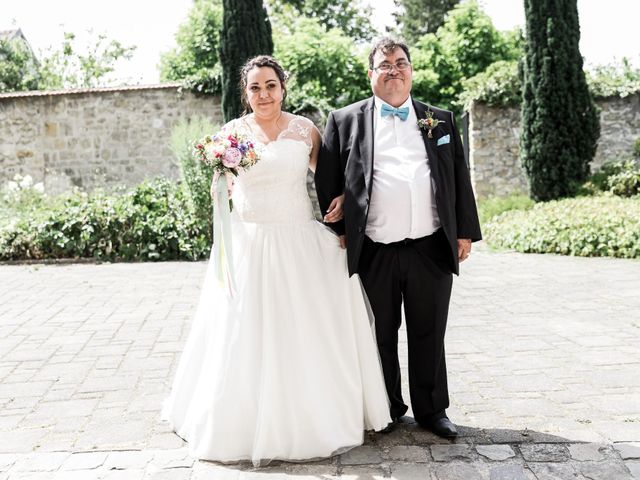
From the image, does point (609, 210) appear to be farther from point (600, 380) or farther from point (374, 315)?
point (374, 315)

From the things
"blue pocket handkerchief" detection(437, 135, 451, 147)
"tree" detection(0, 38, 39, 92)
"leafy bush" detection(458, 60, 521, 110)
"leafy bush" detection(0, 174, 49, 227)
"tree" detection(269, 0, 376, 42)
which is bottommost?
"leafy bush" detection(0, 174, 49, 227)

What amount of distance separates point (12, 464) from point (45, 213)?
9020 mm

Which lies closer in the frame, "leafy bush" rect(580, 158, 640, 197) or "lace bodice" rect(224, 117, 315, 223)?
"lace bodice" rect(224, 117, 315, 223)

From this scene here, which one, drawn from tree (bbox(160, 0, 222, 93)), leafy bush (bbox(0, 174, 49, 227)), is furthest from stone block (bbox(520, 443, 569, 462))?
tree (bbox(160, 0, 222, 93))

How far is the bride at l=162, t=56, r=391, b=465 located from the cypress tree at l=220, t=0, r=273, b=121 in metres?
10.2

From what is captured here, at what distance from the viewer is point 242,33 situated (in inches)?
523

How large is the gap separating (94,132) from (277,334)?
524 inches

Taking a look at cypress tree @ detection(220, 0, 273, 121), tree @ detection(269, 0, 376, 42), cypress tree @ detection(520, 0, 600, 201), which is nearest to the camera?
cypress tree @ detection(520, 0, 600, 201)

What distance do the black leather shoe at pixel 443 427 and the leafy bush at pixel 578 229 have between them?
7120 mm

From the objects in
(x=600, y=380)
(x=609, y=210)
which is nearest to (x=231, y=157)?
(x=600, y=380)

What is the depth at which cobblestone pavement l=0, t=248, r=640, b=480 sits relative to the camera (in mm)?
3057

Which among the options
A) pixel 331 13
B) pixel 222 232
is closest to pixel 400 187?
pixel 222 232

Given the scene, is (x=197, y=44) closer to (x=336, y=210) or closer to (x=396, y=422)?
(x=336, y=210)

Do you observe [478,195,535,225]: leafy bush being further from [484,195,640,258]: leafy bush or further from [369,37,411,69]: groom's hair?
[369,37,411,69]: groom's hair
